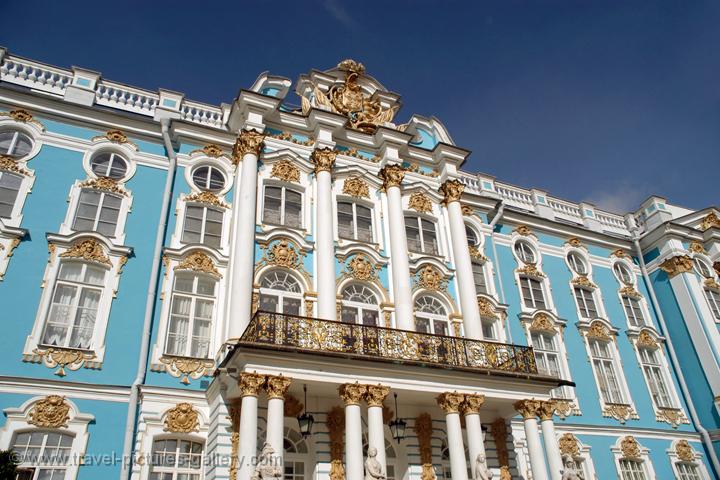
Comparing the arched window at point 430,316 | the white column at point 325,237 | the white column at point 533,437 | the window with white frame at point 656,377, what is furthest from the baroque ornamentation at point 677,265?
the white column at point 325,237

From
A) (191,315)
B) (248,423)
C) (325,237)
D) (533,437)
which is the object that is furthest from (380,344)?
(191,315)

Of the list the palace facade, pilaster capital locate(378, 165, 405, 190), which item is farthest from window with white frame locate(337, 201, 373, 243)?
pilaster capital locate(378, 165, 405, 190)

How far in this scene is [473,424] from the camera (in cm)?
1451

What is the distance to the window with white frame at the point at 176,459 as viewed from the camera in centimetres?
1327

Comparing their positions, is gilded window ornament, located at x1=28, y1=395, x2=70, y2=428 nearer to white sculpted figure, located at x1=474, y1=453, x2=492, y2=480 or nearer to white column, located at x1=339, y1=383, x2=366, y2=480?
white column, located at x1=339, y1=383, x2=366, y2=480

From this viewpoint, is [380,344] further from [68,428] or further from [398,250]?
[68,428]

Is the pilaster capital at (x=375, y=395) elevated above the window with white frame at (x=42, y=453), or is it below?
above

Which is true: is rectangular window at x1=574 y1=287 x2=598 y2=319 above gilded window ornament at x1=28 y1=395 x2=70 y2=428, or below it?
above

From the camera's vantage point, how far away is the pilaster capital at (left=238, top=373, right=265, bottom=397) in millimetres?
12359

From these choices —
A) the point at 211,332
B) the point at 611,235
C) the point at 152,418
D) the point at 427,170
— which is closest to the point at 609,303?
the point at 611,235

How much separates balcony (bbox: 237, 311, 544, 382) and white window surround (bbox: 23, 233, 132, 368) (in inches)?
145

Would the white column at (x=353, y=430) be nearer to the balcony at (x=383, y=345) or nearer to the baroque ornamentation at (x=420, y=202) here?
the balcony at (x=383, y=345)

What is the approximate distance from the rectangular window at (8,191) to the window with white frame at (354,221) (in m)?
8.94

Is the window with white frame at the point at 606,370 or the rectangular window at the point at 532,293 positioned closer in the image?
the window with white frame at the point at 606,370
